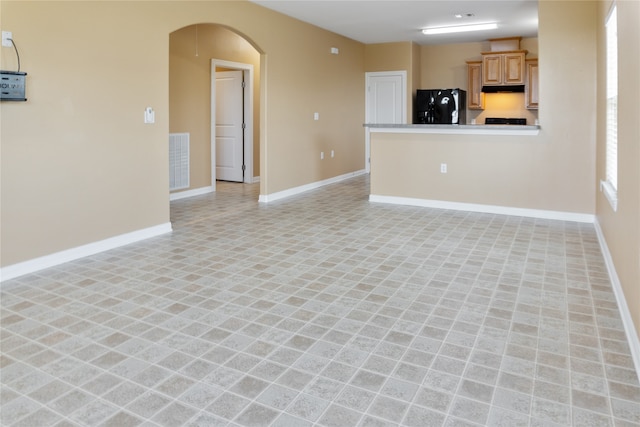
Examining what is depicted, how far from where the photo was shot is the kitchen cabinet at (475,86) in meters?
8.96

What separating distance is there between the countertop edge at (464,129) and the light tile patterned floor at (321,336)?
162 centimetres

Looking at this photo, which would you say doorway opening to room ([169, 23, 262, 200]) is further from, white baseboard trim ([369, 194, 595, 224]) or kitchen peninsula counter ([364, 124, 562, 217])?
white baseboard trim ([369, 194, 595, 224])

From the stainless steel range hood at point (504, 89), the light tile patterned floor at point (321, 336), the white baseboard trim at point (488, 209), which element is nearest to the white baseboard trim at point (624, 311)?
the light tile patterned floor at point (321, 336)

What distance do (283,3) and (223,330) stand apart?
4726 millimetres

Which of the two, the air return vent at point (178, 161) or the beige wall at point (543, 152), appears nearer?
the beige wall at point (543, 152)

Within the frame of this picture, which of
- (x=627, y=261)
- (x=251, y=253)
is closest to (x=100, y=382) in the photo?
(x=251, y=253)

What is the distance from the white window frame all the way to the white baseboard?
516 centimetres

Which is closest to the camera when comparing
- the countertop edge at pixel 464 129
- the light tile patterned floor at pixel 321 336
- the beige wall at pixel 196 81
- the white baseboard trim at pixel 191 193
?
the light tile patterned floor at pixel 321 336

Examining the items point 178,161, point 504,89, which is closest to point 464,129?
point 504,89

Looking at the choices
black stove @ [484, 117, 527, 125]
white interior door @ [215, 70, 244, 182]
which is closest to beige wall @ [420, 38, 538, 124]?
black stove @ [484, 117, 527, 125]

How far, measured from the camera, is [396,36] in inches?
339

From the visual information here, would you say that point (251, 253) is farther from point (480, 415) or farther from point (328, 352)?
point (480, 415)

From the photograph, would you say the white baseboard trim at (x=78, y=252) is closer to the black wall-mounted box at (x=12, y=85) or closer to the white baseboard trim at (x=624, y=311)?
the black wall-mounted box at (x=12, y=85)

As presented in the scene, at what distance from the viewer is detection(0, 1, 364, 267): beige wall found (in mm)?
3604
